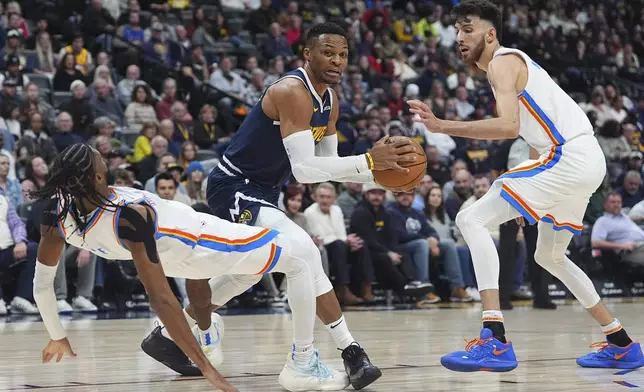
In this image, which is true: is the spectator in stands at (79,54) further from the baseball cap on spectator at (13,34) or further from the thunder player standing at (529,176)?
the thunder player standing at (529,176)

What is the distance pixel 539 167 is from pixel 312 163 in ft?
3.91

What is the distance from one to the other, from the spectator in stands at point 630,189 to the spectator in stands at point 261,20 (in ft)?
20.5

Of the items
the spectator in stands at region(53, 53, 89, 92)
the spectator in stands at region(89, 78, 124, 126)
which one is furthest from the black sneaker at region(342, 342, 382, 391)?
the spectator in stands at region(53, 53, 89, 92)

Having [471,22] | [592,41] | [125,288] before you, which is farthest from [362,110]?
[471,22]

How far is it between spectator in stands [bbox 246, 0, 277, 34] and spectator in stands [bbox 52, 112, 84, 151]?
217 inches

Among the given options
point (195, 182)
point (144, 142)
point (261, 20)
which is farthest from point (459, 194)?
point (261, 20)

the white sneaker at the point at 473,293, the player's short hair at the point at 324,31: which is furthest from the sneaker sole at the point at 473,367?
the white sneaker at the point at 473,293

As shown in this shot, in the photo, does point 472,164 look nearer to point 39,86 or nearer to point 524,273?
point 524,273

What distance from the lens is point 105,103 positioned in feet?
38.9

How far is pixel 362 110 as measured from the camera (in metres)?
14.5

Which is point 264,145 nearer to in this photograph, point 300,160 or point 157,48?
point 300,160

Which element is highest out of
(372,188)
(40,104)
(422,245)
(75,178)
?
(75,178)

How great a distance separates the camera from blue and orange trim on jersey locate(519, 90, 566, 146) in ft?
16.5

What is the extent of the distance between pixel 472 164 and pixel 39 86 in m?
5.57
